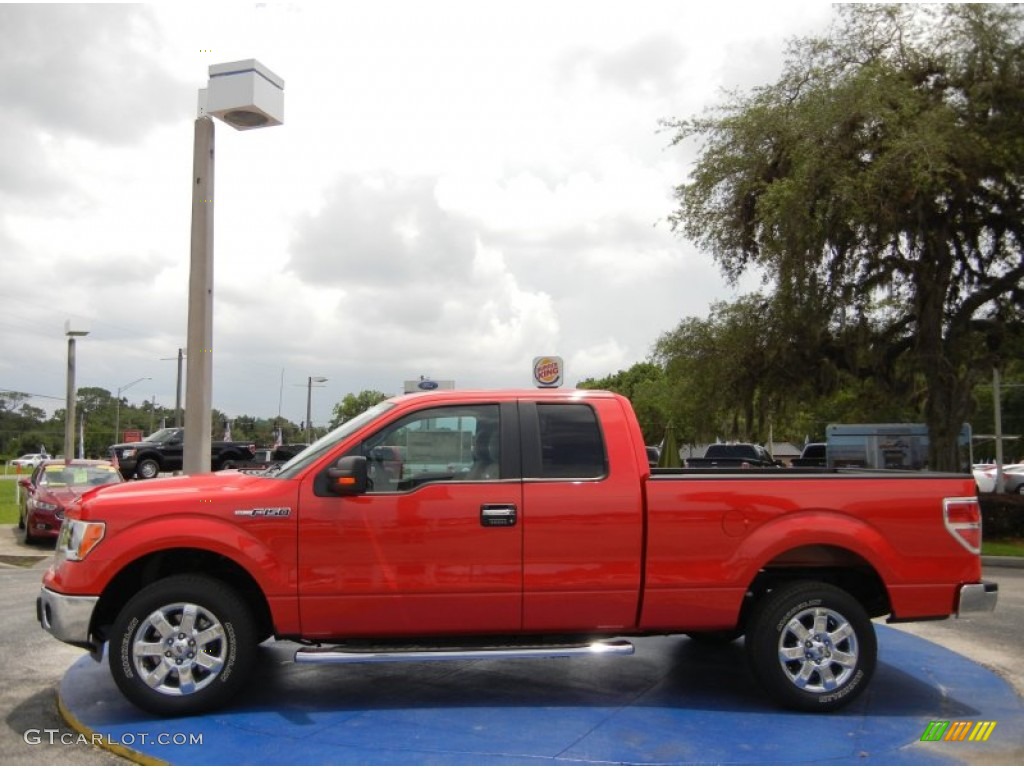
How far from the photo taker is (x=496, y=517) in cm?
556

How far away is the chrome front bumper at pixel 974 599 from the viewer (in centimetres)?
579

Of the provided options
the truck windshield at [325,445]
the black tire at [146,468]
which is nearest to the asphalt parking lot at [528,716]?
the truck windshield at [325,445]

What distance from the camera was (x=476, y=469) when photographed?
575 cm

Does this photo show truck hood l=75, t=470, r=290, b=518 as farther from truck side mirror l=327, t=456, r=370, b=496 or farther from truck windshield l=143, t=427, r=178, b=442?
truck windshield l=143, t=427, r=178, b=442

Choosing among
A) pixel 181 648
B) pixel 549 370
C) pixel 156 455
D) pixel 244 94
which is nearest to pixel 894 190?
pixel 549 370

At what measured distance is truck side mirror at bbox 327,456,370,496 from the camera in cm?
545

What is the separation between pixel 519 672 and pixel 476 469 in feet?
5.79

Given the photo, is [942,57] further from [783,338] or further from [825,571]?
[825,571]

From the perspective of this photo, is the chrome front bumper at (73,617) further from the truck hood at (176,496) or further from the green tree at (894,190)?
the green tree at (894,190)

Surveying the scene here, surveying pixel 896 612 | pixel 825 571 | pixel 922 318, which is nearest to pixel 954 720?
pixel 896 612

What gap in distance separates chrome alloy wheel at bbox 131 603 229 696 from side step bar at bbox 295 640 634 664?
19.5 inches
